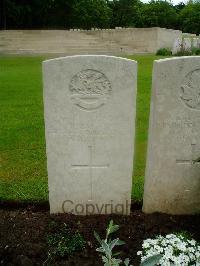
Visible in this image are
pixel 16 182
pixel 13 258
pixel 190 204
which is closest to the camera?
pixel 13 258

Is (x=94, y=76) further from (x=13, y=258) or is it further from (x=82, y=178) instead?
(x=13, y=258)

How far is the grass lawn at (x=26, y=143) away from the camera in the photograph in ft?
15.5

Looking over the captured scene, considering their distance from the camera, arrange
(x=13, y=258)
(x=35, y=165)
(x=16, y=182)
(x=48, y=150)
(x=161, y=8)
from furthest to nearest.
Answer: (x=161, y=8) → (x=35, y=165) → (x=16, y=182) → (x=48, y=150) → (x=13, y=258)

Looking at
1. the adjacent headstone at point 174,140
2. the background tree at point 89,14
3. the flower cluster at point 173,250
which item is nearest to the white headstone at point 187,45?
the adjacent headstone at point 174,140

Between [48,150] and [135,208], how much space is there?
4.00 ft

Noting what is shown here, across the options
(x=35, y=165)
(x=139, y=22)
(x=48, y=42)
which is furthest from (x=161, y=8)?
(x=35, y=165)

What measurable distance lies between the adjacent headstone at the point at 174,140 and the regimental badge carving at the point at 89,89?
45 cm

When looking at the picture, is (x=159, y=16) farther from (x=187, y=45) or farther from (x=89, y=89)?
(x=89, y=89)

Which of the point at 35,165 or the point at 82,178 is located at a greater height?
the point at 82,178

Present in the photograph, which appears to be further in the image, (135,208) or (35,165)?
(35,165)

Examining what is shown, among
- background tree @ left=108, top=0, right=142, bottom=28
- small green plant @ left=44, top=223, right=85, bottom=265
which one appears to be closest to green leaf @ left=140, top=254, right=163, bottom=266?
small green plant @ left=44, top=223, right=85, bottom=265

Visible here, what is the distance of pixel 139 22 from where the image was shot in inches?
2183

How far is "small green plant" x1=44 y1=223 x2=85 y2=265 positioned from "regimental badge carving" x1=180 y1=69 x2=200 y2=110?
1.54 meters

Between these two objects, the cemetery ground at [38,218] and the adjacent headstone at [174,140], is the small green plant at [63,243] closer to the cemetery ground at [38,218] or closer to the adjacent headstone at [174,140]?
the cemetery ground at [38,218]
